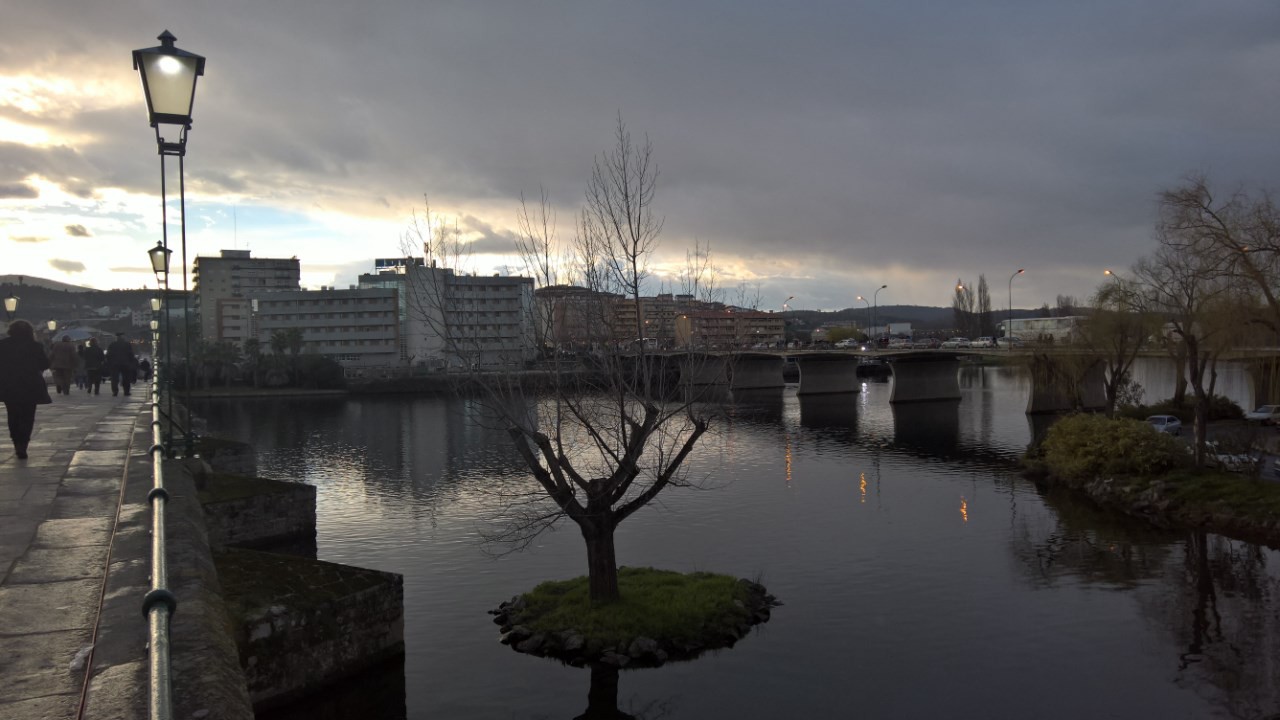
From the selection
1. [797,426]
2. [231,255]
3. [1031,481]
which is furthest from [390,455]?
[231,255]

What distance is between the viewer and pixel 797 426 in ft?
204

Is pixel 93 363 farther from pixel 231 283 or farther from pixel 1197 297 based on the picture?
pixel 231 283

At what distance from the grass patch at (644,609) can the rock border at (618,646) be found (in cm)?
9

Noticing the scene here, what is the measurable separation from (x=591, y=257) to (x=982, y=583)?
13926 millimetres

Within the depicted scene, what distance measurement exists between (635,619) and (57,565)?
12837mm

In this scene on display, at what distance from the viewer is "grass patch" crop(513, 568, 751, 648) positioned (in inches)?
722

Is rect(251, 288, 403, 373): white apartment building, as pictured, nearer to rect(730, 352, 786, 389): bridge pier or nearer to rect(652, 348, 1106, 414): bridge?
rect(730, 352, 786, 389): bridge pier

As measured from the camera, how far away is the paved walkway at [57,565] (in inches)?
213

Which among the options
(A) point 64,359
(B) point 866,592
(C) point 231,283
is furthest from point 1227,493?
(C) point 231,283

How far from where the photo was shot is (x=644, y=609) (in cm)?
1911

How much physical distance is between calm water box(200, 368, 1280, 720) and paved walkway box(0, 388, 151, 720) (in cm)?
633

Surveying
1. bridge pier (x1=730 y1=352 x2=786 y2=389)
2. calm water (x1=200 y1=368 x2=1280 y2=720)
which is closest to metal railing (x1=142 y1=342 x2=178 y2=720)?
calm water (x1=200 y1=368 x2=1280 y2=720)

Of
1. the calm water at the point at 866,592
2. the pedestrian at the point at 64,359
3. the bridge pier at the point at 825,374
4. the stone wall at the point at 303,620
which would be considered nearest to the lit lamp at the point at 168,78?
the stone wall at the point at 303,620

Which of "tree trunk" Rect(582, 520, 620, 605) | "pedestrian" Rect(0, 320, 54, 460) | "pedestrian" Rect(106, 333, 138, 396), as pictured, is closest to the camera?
"pedestrian" Rect(0, 320, 54, 460)
